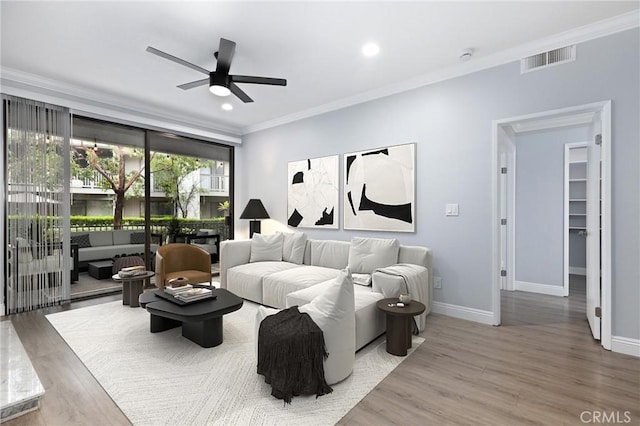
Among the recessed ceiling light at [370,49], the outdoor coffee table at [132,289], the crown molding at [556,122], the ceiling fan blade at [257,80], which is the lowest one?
the outdoor coffee table at [132,289]

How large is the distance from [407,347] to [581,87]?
112 inches

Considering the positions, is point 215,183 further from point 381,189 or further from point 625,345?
point 625,345

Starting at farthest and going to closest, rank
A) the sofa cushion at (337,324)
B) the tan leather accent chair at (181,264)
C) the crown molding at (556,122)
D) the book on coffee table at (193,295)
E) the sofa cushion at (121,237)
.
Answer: the sofa cushion at (121,237) < the tan leather accent chair at (181,264) < the crown molding at (556,122) < the book on coffee table at (193,295) < the sofa cushion at (337,324)

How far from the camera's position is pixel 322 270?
382 centimetres

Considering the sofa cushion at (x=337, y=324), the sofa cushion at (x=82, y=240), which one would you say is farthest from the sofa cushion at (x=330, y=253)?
the sofa cushion at (x=82, y=240)

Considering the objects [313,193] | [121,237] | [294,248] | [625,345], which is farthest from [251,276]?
[625,345]

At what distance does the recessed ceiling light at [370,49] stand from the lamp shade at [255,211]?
305 centimetres

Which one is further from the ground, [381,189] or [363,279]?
[381,189]

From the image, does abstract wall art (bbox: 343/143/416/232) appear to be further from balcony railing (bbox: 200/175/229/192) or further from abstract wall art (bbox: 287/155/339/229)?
balcony railing (bbox: 200/175/229/192)

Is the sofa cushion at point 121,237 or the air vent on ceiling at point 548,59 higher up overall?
the air vent on ceiling at point 548,59

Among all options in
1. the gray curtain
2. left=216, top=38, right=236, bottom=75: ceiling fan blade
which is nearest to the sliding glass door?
the gray curtain

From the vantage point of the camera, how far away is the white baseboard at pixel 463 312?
127 inches

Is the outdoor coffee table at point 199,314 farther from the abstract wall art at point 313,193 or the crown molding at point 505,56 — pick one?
the crown molding at point 505,56

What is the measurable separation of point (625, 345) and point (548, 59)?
2659 millimetres
